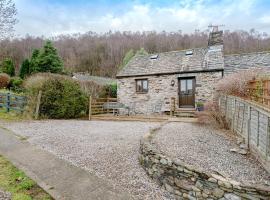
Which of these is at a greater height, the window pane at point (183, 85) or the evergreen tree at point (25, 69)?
the evergreen tree at point (25, 69)

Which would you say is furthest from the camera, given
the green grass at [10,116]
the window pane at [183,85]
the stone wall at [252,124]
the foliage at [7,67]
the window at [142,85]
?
the foliage at [7,67]

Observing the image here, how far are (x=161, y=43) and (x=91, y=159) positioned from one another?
36401mm

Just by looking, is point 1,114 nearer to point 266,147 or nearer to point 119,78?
point 119,78

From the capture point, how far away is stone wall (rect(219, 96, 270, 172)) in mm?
3887

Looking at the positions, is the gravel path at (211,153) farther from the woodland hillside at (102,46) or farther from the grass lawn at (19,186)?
the woodland hillside at (102,46)

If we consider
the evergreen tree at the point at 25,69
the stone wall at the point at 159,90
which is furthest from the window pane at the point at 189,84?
the evergreen tree at the point at 25,69

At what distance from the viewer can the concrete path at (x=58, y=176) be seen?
11.4 feet

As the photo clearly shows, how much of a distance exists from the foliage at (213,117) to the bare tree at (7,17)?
1491cm

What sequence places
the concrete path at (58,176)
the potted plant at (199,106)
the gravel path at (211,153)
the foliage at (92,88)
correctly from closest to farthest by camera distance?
the concrete path at (58,176) → the gravel path at (211,153) → the potted plant at (199,106) → the foliage at (92,88)

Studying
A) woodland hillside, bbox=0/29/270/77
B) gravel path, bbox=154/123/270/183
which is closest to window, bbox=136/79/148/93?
gravel path, bbox=154/123/270/183

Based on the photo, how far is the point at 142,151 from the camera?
4832 millimetres

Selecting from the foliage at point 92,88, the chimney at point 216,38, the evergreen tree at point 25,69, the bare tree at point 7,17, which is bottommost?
the foliage at point 92,88

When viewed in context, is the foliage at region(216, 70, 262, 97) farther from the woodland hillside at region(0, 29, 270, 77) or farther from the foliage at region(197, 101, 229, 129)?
the woodland hillside at region(0, 29, 270, 77)

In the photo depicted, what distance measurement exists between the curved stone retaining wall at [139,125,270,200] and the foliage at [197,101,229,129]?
14.0 ft
